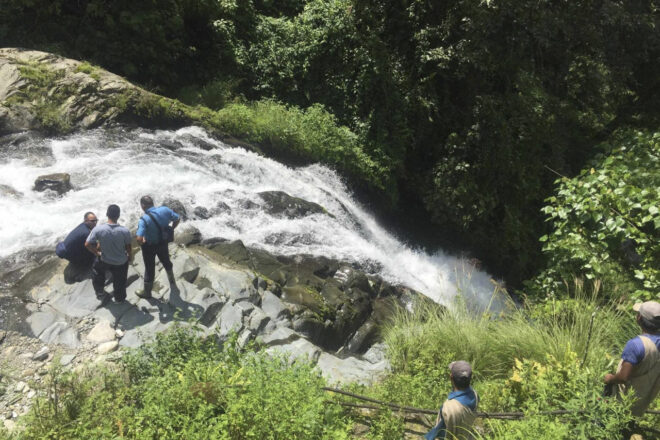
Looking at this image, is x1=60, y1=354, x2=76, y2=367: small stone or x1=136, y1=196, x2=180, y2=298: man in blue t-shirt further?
x1=136, y1=196, x2=180, y2=298: man in blue t-shirt

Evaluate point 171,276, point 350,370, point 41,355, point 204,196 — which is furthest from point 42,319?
point 350,370

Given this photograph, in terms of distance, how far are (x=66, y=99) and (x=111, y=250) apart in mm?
6212

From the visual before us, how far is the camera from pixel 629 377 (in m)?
3.36

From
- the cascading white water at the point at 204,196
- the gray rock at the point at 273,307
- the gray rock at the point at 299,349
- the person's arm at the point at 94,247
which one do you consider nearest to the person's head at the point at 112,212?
the person's arm at the point at 94,247

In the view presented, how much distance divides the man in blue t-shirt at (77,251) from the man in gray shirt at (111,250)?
1.62 feet

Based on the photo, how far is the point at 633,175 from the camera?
6.66 meters

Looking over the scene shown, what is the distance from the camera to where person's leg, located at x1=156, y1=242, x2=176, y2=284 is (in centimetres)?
611

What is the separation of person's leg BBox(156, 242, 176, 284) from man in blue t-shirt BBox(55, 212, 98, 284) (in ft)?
3.56

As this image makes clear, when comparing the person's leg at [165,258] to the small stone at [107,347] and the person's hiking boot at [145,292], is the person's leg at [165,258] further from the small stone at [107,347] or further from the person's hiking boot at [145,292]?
the small stone at [107,347]

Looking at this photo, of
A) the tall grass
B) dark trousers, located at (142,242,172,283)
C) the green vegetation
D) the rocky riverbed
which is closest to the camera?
the green vegetation

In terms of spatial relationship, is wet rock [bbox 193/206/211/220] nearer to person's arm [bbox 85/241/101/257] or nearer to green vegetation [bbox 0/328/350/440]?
person's arm [bbox 85/241/101/257]

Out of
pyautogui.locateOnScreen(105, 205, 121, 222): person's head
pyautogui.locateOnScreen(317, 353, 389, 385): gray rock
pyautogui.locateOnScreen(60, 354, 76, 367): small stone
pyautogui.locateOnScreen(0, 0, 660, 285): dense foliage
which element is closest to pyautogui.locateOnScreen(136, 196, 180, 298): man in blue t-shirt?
pyautogui.locateOnScreen(105, 205, 121, 222): person's head

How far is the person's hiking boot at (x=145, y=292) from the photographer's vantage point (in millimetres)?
6172

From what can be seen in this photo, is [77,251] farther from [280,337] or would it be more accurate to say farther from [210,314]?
[280,337]
